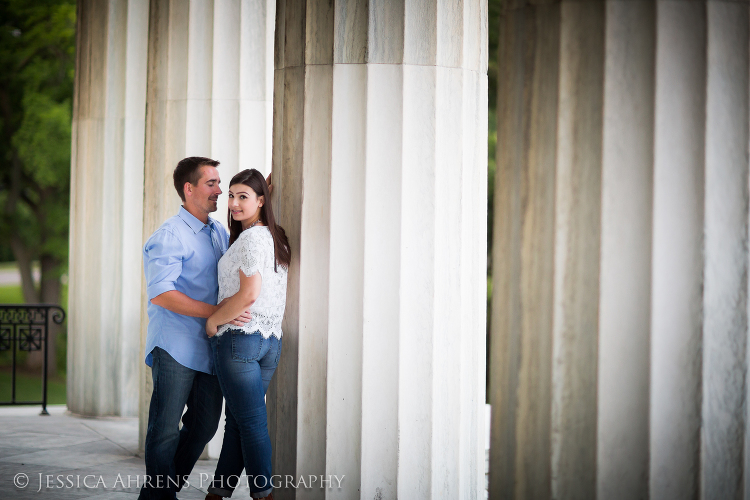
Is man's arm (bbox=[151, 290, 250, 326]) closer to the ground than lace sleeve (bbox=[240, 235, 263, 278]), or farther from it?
closer to the ground

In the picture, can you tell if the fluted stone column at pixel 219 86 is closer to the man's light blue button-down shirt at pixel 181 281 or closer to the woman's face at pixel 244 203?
the man's light blue button-down shirt at pixel 181 281

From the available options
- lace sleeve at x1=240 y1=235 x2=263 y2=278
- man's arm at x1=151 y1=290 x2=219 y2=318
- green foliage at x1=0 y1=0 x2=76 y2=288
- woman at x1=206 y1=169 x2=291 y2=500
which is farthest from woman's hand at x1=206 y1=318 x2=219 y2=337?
green foliage at x1=0 y1=0 x2=76 y2=288

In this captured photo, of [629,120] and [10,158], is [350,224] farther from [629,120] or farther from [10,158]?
[10,158]

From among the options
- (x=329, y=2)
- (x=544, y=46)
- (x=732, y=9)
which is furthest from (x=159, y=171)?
(x=732, y=9)

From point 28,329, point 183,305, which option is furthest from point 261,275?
point 28,329

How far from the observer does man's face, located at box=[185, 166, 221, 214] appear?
581cm

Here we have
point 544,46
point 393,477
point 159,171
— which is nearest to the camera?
point 544,46

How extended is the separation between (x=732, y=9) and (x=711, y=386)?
157 centimetres

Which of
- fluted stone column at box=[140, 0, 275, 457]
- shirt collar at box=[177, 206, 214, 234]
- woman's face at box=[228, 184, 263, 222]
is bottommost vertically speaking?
shirt collar at box=[177, 206, 214, 234]

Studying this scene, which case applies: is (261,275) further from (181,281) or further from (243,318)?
(181,281)

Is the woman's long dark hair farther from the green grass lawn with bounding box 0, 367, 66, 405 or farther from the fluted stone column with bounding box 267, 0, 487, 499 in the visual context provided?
the green grass lawn with bounding box 0, 367, 66, 405

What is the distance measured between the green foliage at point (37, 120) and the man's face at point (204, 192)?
56.8ft

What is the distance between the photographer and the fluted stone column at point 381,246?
4758 mm

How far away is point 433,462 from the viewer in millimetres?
4816
